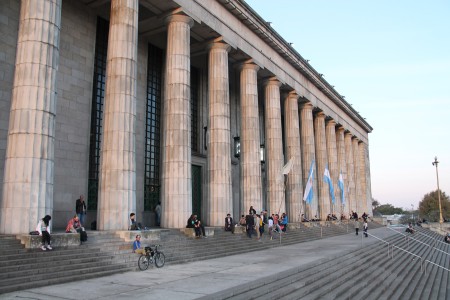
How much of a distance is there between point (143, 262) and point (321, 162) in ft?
112

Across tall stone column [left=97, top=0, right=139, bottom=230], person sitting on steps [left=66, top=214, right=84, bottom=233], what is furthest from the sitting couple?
person sitting on steps [left=66, top=214, right=84, bottom=233]

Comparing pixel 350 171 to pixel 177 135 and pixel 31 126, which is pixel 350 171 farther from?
pixel 31 126

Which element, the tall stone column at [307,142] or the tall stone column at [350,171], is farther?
the tall stone column at [350,171]

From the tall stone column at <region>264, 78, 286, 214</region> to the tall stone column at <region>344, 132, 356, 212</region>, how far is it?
2200 cm

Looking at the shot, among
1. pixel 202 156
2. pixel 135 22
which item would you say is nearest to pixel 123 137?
pixel 135 22

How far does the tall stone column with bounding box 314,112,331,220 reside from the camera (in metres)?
44.8

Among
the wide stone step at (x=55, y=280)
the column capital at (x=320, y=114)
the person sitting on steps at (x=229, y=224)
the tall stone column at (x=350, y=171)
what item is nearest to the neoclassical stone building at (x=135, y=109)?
the person sitting on steps at (x=229, y=224)

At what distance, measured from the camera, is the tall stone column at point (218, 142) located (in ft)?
85.1

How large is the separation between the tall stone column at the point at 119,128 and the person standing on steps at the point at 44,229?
14.0 ft

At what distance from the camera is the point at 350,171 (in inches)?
2173

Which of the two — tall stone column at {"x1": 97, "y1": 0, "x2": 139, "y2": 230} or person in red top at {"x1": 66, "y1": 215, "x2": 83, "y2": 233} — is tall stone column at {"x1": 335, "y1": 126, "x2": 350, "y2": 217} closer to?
tall stone column at {"x1": 97, "y1": 0, "x2": 139, "y2": 230}

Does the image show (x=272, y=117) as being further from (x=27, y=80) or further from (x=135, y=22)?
(x=27, y=80)

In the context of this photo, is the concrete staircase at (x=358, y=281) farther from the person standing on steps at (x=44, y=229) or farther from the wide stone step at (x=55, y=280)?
the person standing on steps at (x=44, y=229)

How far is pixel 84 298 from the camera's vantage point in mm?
9773
